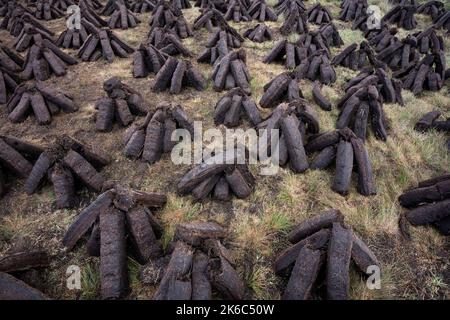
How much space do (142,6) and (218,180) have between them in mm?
13111

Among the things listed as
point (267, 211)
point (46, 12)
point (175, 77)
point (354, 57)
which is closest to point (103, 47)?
point (175, 77)

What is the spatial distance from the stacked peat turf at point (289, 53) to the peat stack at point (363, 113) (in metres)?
3.12

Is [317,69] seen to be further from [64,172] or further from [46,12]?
[46,12]

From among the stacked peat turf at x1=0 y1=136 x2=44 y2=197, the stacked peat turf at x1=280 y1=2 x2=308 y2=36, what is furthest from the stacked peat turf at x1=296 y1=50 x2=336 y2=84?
the stacked peat turf at x1=0 y1=136 x2=44 y2=197

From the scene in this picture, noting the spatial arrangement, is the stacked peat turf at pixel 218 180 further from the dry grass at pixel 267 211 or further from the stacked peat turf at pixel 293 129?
the stacked peat turf at pixel 293 129

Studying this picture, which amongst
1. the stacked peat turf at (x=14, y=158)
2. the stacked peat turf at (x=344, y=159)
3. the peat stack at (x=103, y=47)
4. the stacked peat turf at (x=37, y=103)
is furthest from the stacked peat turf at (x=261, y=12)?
the stacked peat turf at (x=14, y=158)

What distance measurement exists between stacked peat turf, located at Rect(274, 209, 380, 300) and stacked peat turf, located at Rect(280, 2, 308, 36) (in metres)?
10.9

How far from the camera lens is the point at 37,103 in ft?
29.6

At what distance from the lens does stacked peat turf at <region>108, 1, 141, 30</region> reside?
15.0 meters

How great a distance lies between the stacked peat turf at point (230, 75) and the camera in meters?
10.1

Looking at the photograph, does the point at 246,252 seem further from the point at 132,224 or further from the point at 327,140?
the point at 327,140

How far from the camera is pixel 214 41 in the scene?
41.0ft

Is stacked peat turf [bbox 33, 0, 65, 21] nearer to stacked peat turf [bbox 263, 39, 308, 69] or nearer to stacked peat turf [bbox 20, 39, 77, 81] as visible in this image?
stacked peat turf [bbox 20, 39, 77, 81]
